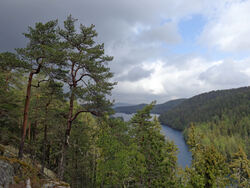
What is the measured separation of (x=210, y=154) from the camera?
20.7 m

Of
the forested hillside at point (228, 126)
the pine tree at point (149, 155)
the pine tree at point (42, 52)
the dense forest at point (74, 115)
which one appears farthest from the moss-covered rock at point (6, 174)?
the forested hillside at point (228, 126)

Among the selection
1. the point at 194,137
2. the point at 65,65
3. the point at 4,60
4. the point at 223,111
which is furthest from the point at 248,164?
the point at 223,111

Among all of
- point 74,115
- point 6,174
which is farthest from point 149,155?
point 6,174

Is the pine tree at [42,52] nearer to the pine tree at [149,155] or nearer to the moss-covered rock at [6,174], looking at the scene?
the moss-covered rock at [6,174]

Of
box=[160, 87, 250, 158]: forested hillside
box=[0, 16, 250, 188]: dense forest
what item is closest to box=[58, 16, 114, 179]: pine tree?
box=[0, 16, 250, 188]: dense forest

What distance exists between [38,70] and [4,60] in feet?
7.08

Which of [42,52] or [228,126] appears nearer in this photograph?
[42,52]

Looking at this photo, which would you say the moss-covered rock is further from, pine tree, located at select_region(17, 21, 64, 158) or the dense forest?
pine tree, located at select_region(17, 21, 64, 158)

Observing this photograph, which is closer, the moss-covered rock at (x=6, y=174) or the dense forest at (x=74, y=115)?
the moss-covered rock at (x=6, y=174)

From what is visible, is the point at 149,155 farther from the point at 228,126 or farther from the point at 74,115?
the point at 228,126

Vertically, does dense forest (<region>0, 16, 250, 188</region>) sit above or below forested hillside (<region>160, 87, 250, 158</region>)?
above

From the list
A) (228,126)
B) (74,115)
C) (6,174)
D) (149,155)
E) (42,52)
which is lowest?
(228,126)

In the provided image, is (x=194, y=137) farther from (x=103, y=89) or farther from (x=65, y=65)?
(x=65, y=65)

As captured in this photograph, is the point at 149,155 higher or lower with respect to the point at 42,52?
lower
